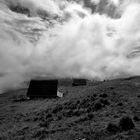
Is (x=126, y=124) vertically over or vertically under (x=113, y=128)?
over

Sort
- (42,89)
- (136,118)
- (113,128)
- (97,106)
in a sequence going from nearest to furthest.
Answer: (113,128) < (136,118) < (97,106) < (42,89)

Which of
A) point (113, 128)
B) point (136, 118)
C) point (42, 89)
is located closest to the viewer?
point (113, 128)

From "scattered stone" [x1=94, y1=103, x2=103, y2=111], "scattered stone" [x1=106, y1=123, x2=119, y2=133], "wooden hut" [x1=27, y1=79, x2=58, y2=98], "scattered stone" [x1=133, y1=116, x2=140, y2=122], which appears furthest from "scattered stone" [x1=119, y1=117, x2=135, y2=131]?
"wooden hut" [x1=27, y1=79, x2=58, y2=98]

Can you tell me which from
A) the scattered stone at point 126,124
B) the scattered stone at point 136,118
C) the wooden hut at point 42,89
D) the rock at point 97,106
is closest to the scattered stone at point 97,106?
the rock at point 97,106

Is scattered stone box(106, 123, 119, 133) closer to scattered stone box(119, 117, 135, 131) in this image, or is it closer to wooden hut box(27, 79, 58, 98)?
scattered stone box(119, 117, 135, 131)

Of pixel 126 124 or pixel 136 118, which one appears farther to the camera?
pixel 136 118

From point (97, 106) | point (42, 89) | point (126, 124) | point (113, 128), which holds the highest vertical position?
point (42, 89)

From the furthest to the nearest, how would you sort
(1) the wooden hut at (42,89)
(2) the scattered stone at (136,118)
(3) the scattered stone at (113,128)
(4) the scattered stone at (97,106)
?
1. (1) the wooden hut at (42,89)
2. (4) the scattered stone at (97,106)
3. (2) the scattered stone at (136,118)
4. (3) the scattered stone at (113,128)

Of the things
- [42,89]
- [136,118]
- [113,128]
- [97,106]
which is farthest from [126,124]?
[42,89]

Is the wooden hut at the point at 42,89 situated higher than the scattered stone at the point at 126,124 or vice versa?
the wooden hut at the point at 42,89

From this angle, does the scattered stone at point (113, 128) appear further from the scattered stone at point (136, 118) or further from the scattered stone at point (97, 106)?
the scattered stone at point (97, 106)

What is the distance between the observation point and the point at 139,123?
1132 centimetres

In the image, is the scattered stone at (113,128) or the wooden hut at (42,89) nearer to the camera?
the scattered stone at (113,128)

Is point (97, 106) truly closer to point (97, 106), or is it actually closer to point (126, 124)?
point (97, 106)
